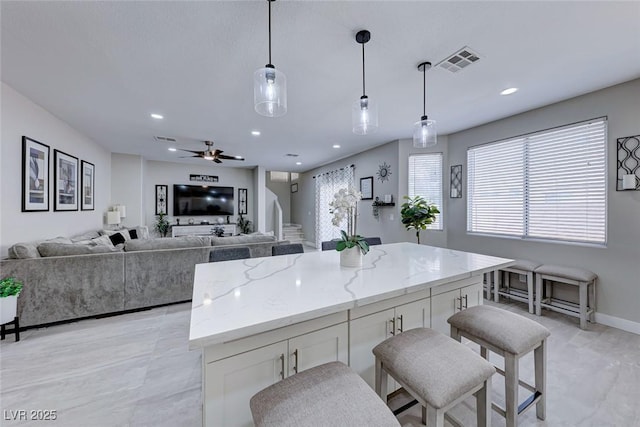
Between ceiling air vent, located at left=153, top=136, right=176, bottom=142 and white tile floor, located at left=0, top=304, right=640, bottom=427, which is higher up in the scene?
ceiling air vent, located at left=153, top=136, right=176, bottom=142

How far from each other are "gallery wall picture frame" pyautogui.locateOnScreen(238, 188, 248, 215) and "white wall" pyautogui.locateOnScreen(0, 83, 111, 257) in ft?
13.6

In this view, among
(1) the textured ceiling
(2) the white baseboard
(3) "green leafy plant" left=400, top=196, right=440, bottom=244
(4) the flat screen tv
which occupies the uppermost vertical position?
(1) the textured ceiling

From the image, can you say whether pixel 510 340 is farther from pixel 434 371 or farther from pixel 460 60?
pixel 460 60

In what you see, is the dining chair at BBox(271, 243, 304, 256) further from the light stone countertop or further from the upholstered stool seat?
the upholstered stool seat

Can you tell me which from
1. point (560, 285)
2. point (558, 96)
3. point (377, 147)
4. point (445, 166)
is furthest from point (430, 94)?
point (560, 285)

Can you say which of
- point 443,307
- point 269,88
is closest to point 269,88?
point 269,88

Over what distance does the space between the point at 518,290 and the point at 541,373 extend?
2502 mm

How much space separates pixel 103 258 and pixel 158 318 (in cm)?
97

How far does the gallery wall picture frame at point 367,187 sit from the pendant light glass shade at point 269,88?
3992 mm

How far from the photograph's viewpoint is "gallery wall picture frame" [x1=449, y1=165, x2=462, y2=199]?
170 inches

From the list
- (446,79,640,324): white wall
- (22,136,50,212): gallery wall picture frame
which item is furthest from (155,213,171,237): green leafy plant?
(446,79,640,324): white wall

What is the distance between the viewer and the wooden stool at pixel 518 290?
3137 mm

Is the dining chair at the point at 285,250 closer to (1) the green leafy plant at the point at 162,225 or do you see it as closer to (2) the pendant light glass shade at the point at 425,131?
(2) the pendant light glass shade at the point at 425,131

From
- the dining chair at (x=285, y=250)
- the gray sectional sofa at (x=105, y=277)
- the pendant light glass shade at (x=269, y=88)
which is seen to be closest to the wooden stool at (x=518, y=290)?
the dining chair at (x=285, y=250)
